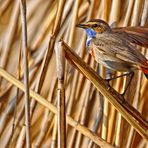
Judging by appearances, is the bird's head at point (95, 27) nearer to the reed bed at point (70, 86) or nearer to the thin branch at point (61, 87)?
the reed bed at point (70, 86)

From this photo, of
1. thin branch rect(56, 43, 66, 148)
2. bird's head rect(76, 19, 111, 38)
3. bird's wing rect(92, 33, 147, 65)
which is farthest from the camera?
bird's head rect(76, 19, 111, 38)

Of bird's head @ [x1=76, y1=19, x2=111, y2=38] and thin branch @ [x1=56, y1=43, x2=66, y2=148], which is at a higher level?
bird's head @ [x1=76, y1=19, x2=111, y2=38]

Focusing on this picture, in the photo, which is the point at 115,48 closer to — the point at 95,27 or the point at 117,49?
the point at 117,49

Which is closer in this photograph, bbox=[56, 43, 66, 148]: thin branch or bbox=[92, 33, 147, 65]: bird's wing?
bbox=[56, 43, 66, 148]: thin branch

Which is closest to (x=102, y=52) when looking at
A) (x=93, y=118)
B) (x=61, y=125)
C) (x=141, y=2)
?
(x=141, y=2)

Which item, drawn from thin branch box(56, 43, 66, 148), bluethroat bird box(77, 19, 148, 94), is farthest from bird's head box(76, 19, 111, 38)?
thin branch box(56, 43, 66, 148)

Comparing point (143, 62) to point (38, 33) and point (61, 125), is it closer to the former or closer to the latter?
point (61, 125)

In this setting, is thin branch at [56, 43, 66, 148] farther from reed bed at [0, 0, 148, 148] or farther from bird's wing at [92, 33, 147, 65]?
bird's wing at [92, 33, 147, 65]
